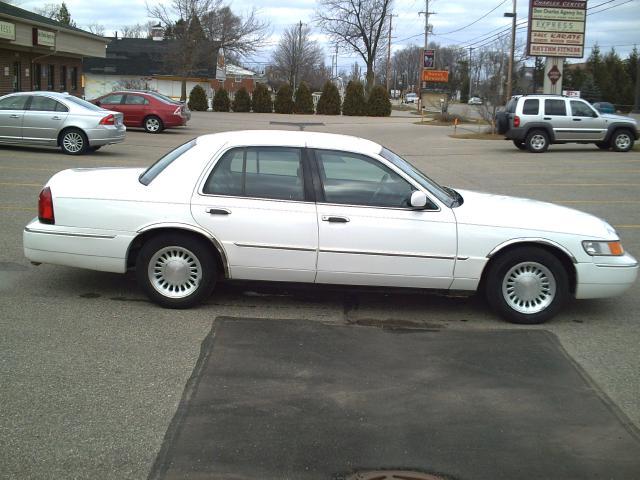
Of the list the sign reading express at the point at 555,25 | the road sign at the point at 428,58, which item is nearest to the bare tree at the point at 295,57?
the road sign at the point at 428,58

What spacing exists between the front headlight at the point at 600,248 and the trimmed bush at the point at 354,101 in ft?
169

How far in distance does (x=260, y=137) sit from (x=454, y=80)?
12004 centimetres

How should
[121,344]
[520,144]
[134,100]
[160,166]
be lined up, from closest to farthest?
1. [121,344]
2. [160,166]
3. [520,144]
4. [134,100]

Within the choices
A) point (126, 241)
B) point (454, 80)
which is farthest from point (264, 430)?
point (454, 80)

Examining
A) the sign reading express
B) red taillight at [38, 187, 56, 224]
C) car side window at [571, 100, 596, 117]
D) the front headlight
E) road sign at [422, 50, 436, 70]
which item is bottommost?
the front headlight

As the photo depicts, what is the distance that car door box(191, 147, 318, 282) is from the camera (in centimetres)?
613

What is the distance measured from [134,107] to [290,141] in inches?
997

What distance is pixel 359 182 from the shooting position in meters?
6.28

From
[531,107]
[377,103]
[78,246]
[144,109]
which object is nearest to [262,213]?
[78,246]

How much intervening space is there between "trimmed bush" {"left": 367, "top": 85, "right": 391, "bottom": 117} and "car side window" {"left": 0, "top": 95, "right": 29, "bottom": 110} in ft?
133

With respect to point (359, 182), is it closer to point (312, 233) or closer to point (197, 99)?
point (312, 233)

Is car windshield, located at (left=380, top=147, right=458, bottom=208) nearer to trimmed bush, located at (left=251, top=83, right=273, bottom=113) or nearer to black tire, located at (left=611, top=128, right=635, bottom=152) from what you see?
black tire, located at (left=611, top=128, right=635, bottom=152)

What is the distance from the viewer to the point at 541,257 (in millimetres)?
6223

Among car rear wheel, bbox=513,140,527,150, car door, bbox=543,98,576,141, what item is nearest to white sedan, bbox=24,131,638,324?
car door, bbox=543,98,576,141
